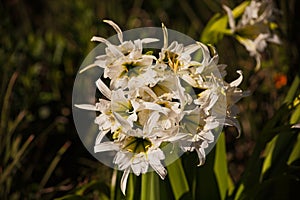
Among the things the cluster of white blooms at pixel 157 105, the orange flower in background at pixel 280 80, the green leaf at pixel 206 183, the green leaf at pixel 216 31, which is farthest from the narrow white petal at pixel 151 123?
the orange flower in background at pixel 280 80

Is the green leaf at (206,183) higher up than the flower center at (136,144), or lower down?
lower down

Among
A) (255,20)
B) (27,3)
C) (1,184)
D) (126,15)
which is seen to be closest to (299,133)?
(255,20)

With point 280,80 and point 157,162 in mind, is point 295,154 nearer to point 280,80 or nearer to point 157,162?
point 157,162

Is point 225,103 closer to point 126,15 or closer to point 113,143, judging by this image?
point 113,143

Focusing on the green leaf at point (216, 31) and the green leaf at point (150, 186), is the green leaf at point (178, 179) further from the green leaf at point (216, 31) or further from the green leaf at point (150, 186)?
the green leaf at point (216, 31)

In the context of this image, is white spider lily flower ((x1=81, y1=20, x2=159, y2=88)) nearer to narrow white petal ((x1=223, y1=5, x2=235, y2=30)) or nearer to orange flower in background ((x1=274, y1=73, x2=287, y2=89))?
narrow white petal ((x1=223, y1=5, x2=235, y2=30))

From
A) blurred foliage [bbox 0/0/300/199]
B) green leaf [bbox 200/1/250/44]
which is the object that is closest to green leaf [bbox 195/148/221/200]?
blurred foliage [bbox 0/0/300/199]
